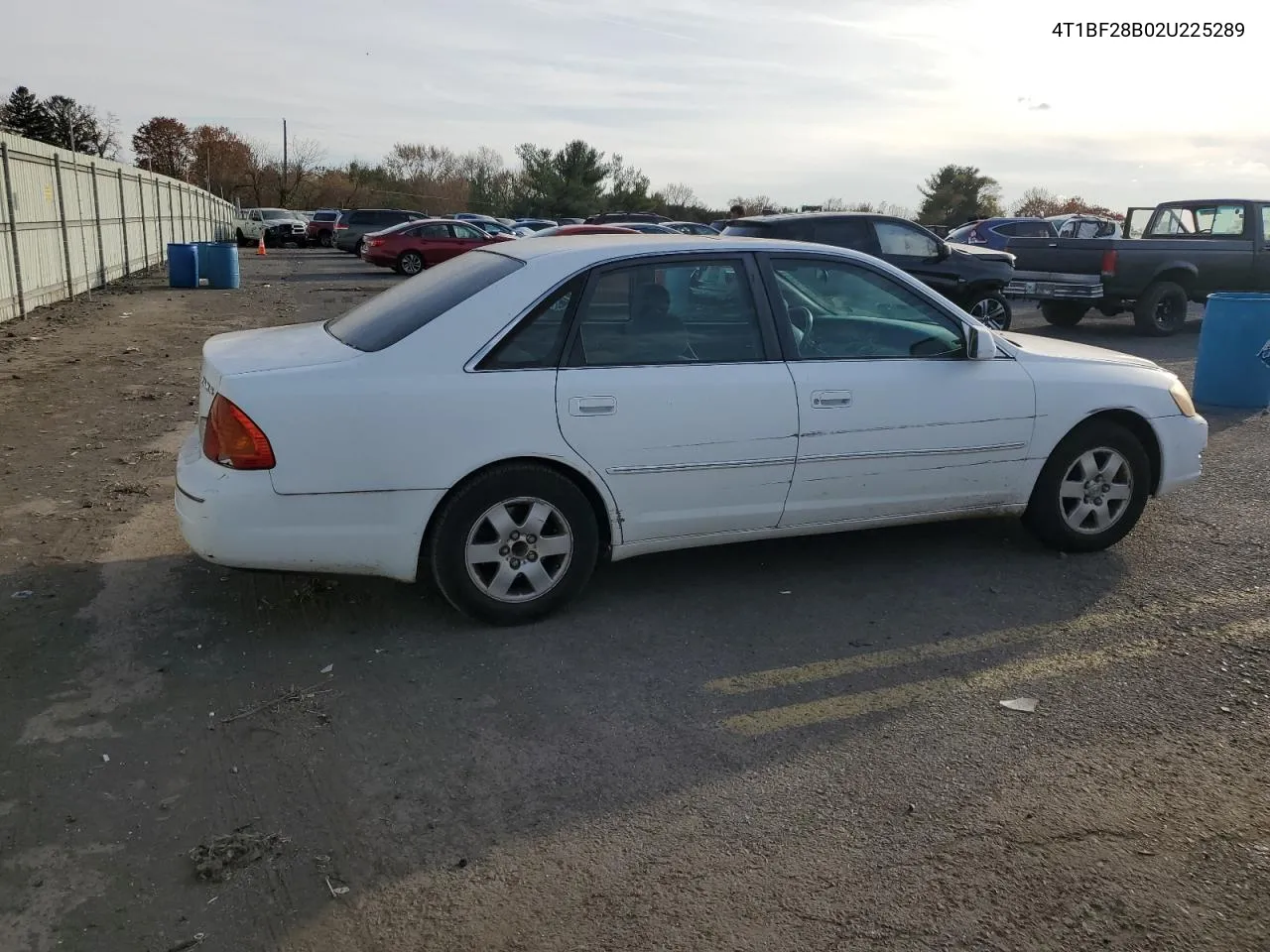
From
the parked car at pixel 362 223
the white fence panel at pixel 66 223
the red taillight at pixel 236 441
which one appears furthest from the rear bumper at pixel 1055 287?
the parked car at pixel 362 223

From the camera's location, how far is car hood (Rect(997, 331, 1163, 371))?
5.27m

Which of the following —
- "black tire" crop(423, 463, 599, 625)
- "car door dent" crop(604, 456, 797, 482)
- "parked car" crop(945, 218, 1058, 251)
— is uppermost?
"parked car" crop(945, 218, 1058, 251)

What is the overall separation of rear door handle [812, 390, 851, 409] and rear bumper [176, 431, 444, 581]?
172 centimetres

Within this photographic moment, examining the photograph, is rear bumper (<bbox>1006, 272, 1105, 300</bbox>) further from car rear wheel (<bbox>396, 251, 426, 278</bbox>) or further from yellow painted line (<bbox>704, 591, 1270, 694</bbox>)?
car rear wheel (<bbox>396, 251, 426, 278</bbox>)

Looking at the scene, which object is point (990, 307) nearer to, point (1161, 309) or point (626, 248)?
point (1161, 309)

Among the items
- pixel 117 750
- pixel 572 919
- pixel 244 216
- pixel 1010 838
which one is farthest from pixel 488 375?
pixel 244 216

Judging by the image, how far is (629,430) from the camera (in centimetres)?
438

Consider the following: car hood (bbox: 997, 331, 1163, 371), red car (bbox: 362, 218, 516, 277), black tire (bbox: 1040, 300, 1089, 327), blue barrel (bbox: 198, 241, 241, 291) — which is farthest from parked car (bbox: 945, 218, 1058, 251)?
car hood (bbox: 997, 331, 1163, 371)

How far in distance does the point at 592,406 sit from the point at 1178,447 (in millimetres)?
3218

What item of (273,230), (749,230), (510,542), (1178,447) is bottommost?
(510,542)

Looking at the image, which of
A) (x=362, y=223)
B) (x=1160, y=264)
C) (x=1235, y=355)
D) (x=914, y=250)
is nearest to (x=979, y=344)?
(x=1235, y=355)

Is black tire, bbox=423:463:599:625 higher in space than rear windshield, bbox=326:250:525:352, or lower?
lower

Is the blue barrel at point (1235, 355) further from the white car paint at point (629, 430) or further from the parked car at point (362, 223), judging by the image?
the parked car at point (362, 223)

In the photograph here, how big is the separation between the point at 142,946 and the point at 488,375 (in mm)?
2362
